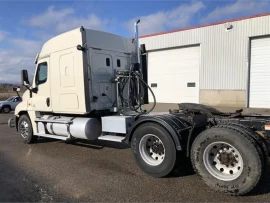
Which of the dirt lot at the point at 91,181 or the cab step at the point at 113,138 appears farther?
the cab step at the point at 113,138

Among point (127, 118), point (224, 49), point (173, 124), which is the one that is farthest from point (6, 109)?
point (173, 124)

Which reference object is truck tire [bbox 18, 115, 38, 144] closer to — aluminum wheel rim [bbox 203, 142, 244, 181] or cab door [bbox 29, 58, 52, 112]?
cab door [bbox 29, 58, 52, 112]

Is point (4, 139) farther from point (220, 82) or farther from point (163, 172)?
point (220, 82)

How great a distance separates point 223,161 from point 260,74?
1272 centimetres

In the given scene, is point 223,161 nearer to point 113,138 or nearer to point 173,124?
point 173,124

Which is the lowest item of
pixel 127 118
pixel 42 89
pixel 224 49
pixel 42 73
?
pixel 127 118

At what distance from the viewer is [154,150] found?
18.0 feet

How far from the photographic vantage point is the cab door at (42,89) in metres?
8.25

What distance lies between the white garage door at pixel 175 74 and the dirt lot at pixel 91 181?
1127 centimetres

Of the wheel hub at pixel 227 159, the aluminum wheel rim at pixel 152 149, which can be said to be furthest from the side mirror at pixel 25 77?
the wheel hub at pixel 227 159

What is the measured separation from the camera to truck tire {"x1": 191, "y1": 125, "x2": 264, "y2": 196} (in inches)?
163

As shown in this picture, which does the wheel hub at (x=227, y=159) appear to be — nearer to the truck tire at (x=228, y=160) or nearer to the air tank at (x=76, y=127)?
the truck tire at (x=228, y=160)

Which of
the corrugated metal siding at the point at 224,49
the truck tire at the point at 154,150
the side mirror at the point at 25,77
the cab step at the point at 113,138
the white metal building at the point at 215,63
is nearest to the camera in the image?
the truck tire at the point at 154,150

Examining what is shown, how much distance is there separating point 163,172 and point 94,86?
3058 mm
